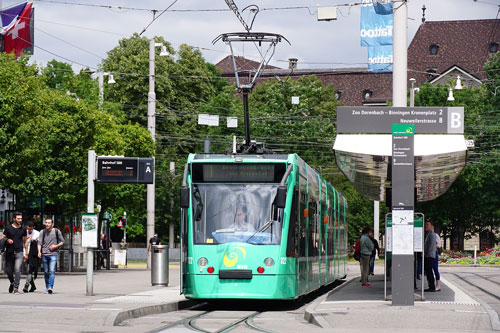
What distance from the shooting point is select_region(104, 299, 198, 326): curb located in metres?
15.4

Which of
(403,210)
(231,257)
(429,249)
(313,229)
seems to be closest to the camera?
(403,210)

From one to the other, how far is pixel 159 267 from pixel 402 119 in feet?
36.6

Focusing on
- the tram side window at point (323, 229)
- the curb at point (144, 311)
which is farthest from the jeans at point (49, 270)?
the tram side window at point (323, 229)

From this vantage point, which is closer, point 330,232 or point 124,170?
point 124,170

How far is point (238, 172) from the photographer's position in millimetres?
19672

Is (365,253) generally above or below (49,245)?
below

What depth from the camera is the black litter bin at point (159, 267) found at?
2762 centimetres

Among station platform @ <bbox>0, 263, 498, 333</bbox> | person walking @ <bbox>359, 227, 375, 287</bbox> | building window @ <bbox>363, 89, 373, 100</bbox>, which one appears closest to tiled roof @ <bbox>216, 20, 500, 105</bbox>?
building window @ <bbox>363, 89, 373, 100</bbox>

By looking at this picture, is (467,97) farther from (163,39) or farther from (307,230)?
(307,230)

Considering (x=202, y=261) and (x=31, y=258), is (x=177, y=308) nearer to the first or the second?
(x=202, y=261)

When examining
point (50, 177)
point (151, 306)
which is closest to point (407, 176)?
point (151, 306)

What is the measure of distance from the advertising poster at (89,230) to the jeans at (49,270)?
1.48m

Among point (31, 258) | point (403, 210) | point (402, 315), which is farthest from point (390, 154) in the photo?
point (31, 258)

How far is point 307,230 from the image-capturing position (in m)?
21.5
